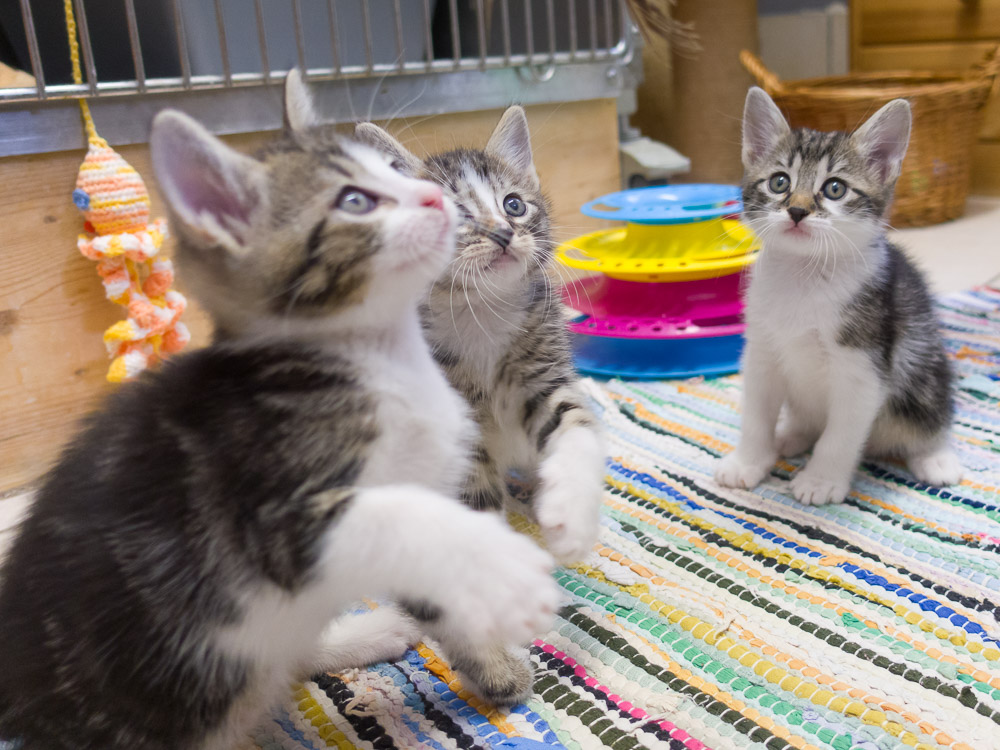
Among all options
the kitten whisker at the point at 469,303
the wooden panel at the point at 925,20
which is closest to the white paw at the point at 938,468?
the kitten whisker at the point at 469,303

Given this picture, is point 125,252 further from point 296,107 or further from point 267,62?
point 296,107

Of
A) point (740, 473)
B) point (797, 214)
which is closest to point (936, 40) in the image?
point (797, 214)

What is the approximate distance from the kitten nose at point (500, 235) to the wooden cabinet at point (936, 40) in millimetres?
3054

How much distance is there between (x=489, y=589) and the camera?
0.71 m

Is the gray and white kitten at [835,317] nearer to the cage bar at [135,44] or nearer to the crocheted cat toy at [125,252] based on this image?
the crocheted cat toy at [125,252]

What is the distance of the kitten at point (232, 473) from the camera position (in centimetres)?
80

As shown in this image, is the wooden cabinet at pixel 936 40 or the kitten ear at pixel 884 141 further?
the wooden cabinet at pixel 936 40

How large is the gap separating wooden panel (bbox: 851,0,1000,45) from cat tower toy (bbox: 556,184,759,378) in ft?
6.57

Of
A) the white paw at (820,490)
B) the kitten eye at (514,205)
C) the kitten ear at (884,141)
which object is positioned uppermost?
the kitten ear at (884,141)

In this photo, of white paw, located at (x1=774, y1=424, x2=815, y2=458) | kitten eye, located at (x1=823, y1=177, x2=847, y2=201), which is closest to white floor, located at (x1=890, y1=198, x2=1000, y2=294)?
white paw, located at (x1=774, y1=424, x2=815, y2=458)

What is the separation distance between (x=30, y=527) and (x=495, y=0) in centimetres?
244

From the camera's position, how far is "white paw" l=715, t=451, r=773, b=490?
1.55 m

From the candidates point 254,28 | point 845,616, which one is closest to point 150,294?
point 254,28

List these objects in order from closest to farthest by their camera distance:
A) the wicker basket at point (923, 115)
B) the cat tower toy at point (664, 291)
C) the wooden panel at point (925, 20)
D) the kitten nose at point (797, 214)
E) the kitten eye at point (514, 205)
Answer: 1. the kitten eye at point (514, 205)
2. the kitten nose at point (797, 214)
3. the cat tower toy at point (664, 291)
4. the wicker basket at point (923, 115)
5. the wooden panel at point (925, 20)
